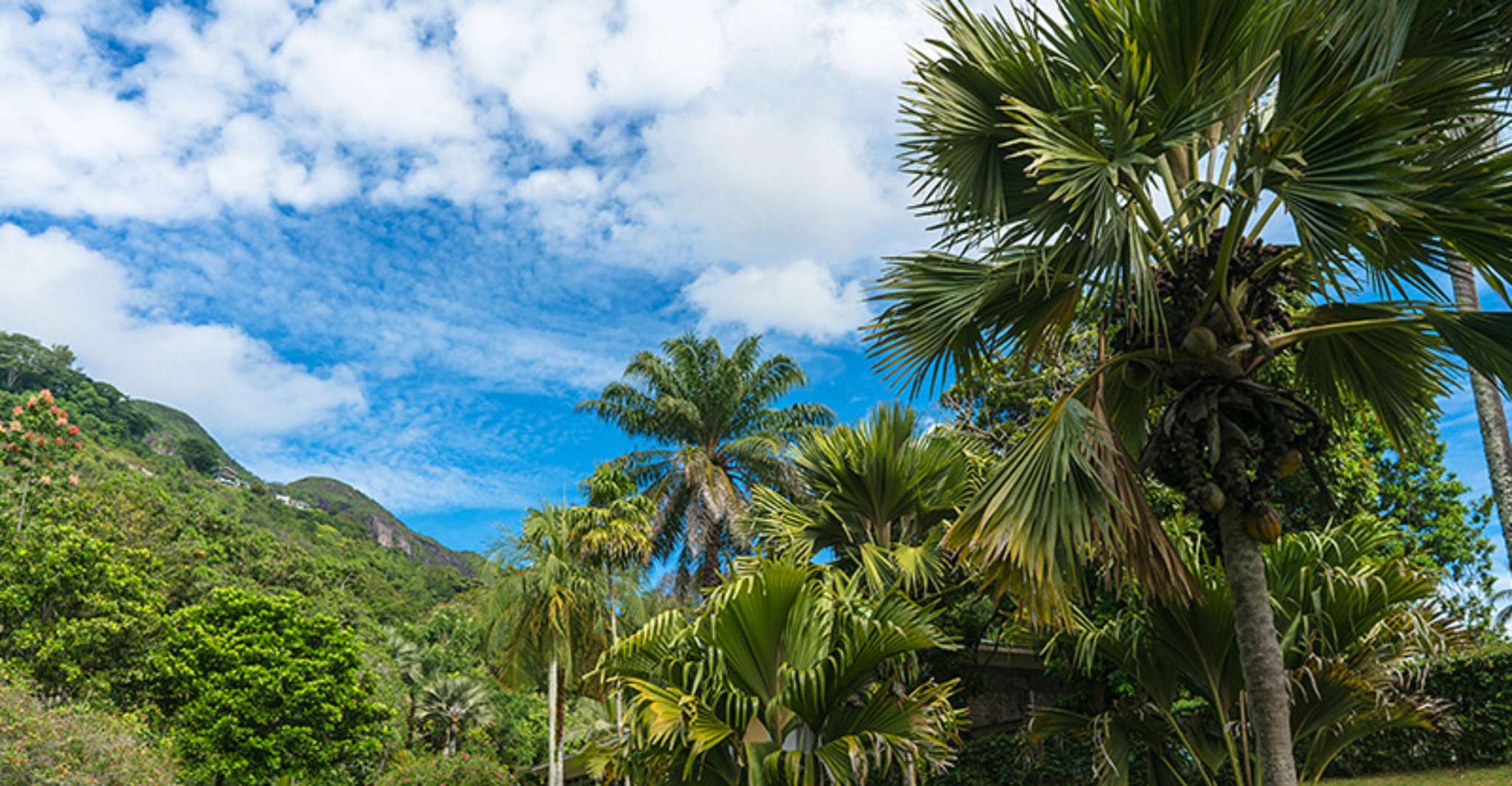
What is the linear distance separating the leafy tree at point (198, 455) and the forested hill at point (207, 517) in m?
0.14

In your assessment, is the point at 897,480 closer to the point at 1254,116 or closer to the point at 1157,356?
the point at 1157,356

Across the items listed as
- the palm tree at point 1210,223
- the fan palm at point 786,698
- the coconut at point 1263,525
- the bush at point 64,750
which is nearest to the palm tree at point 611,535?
the bush at point 64,750

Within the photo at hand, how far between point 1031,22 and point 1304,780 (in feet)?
17.7

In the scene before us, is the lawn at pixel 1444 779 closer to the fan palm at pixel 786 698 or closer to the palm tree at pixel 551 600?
the fan palm at pixel 786 698

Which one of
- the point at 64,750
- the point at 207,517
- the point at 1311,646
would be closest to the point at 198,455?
the point at 207,517

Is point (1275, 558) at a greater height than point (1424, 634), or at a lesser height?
greater

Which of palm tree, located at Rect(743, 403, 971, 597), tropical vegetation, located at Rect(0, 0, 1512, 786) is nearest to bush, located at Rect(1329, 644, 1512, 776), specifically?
tropical vegetation, located at Rect(0, 0, 1512, 786)

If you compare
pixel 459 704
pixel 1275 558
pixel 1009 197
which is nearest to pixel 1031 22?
pixel 1009 197

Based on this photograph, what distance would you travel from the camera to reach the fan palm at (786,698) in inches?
278

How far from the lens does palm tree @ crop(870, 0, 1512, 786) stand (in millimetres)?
4352

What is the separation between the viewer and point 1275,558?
6723 millimetres

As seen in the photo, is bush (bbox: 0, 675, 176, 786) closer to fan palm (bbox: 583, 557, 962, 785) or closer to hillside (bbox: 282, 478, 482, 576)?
fan palm (bbox: 583, 557, 962, 785)

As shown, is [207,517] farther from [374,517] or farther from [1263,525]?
[374,517]

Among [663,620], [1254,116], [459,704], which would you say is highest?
[1254,116]
